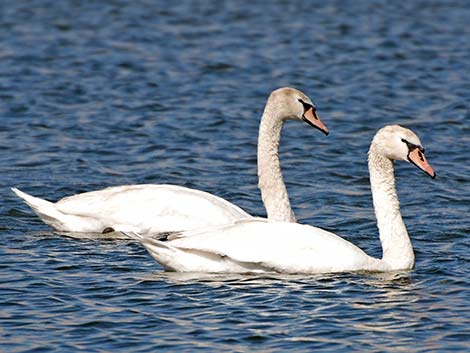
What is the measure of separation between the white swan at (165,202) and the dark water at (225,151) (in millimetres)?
280

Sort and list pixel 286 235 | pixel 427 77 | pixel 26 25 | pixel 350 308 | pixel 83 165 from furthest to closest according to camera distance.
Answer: pixel 26 25
pixel 427 77
pixel 83 165
pixel 286 235
pixel 350 308

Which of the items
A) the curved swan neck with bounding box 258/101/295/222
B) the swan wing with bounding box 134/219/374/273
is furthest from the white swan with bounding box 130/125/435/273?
the curved swan neck with bounding box 258/101/295/222

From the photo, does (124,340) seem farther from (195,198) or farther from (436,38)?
(436,38)

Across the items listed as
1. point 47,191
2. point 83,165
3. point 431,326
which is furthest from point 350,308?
point 83,165

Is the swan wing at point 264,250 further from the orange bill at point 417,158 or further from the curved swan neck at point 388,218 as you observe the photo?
the orange bill at point 417,158

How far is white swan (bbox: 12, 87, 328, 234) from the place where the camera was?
1215cm

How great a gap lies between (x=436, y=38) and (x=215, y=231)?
14.0 metres

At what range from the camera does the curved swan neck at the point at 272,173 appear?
12164mm

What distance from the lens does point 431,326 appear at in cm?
930

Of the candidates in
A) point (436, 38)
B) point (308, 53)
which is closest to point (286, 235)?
point (308, 53)

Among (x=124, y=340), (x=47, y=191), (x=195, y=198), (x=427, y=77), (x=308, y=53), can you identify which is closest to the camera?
(x=124, y=340)

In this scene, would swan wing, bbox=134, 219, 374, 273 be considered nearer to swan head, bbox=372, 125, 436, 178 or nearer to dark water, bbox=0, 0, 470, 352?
dark water, bbox=0, 0, 470, 352

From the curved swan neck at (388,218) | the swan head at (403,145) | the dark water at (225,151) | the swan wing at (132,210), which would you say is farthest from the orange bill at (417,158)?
the swan wing at (132,210)

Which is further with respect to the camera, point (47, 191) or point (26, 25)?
point (26, 25)
